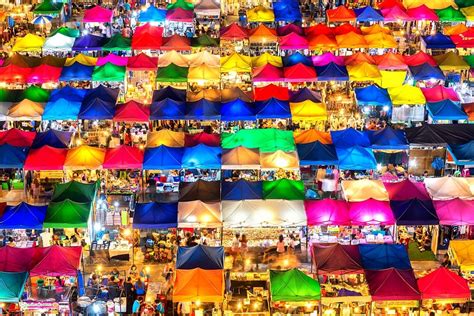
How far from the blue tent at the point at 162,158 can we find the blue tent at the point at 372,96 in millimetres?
8340

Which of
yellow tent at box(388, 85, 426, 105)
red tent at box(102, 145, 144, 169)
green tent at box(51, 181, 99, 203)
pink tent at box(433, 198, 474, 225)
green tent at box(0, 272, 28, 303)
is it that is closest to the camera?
green tent at box(0, 272, 28, 303)

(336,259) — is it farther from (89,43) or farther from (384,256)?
(89,43)

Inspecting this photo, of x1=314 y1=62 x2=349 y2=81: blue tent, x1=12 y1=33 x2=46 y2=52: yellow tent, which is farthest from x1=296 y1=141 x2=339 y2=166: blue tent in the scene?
x1=12 y1=33 x2=46 y2=52: yellow tent

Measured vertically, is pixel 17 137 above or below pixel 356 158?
above

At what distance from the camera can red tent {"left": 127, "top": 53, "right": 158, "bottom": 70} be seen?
37.9 m

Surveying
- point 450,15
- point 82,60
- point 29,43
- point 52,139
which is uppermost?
point 450,15

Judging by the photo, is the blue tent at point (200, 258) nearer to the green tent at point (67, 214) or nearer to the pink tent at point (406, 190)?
the green tent at point (67, 214)

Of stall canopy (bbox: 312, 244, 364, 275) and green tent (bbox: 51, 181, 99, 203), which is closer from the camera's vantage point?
stall canopy (bbox: 312, 244, 364, 275)

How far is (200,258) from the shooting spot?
24688 millimetres

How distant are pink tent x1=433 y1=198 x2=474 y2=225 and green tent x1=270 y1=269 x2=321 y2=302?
18.5 feet

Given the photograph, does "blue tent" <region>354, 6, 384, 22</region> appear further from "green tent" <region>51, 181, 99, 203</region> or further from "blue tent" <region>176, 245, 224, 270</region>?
"blue tent" <region>176, 245, 224, 270</region>

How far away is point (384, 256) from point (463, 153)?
7.69 m

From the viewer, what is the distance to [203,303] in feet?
77.7

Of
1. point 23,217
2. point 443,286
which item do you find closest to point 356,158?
point 443,286
